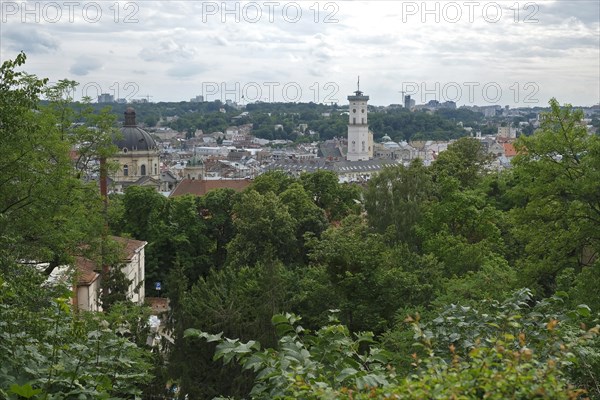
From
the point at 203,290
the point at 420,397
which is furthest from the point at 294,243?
the point at 420,397

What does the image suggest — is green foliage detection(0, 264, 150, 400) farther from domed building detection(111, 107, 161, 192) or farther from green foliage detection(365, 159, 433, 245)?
domed building detection(111, 107, 161, 192)

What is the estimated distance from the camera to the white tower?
451 feet

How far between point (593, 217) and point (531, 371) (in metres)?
12.0

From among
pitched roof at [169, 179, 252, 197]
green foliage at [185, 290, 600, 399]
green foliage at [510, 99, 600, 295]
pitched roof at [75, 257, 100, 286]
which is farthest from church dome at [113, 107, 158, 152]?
green foliage at [185, 290, 600, 399]

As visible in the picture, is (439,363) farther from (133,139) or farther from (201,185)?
(133,139)

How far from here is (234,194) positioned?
135 feet

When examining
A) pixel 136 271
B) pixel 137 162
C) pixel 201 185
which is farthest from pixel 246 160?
pixel 136 271

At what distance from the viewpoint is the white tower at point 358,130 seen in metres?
137

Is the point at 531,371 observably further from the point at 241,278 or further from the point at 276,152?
the point at 276,152

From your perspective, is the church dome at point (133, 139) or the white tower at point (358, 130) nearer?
the church dome at point (133, 139)

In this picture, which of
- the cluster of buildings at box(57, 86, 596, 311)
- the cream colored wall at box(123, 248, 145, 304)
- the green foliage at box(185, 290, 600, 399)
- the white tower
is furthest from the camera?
the white tower

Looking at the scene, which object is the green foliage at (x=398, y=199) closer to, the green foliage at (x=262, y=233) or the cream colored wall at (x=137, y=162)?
the green foliage at (x=262, y=233)

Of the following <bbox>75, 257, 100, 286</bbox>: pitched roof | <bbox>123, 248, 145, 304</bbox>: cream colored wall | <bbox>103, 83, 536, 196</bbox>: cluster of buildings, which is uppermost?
<bbox>103, 83, 536, 196</bbox>: cluster of buildings

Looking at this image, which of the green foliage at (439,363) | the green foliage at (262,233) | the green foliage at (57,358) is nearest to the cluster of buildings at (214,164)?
the green foliage at (262,233)
